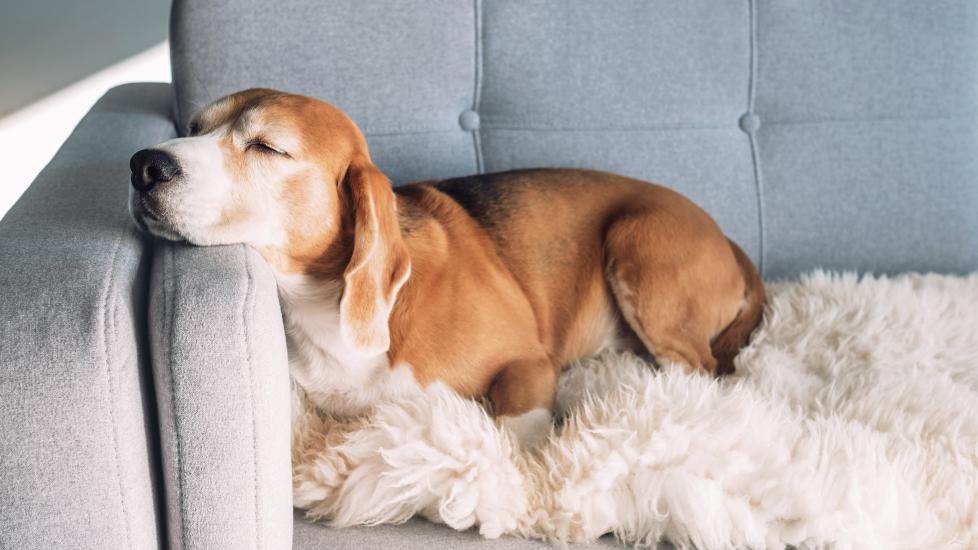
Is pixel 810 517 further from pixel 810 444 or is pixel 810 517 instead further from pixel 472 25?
pixel 472 25

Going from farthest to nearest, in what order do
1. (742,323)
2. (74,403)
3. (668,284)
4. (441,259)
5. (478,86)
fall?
(478,86), (742,323), (668,284), (441,259), (74,403)

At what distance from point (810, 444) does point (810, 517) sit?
16 centimetres

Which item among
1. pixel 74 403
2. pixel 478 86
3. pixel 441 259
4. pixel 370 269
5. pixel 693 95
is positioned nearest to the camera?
pixel 74 403

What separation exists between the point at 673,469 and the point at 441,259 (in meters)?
0.71

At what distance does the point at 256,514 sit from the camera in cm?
106

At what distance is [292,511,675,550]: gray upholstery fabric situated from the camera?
1.20 meters

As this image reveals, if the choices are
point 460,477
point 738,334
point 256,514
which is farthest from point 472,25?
point 256,514

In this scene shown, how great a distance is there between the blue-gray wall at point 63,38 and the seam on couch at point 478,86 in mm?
1813

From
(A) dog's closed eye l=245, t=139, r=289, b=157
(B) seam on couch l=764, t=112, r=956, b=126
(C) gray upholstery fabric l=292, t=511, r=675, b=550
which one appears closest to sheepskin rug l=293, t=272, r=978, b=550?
(C) gray upholstery fabric l=292, t=511, r=675, b=550

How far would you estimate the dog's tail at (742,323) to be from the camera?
1968 mm

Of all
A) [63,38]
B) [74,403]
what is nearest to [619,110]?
[74,403]

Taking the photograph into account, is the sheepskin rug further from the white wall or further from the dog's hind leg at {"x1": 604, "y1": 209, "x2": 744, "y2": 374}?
the white wall

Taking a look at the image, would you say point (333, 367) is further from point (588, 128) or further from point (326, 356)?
point (588, 128)

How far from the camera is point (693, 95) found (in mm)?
2322
